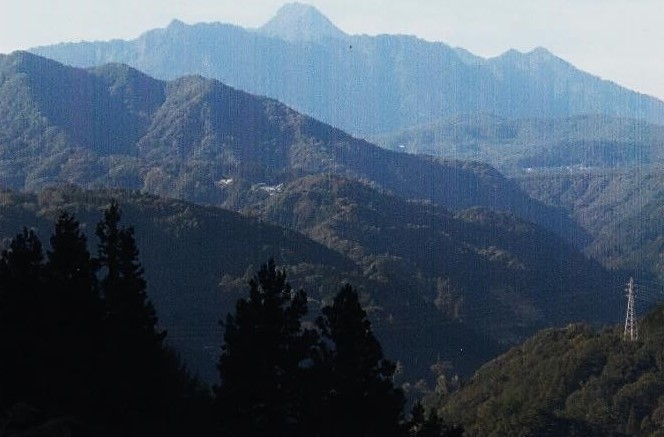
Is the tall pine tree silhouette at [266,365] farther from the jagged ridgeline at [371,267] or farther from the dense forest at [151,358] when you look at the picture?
the jagged ridgeline at [371,267]

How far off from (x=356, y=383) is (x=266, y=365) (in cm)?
204

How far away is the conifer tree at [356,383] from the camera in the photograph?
2258 centimetres

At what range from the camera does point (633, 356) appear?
225 ft

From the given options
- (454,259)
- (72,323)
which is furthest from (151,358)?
(454,259)

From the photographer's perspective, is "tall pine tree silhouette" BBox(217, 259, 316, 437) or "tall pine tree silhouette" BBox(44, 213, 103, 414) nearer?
"tall pine tree silhouette" BBox(44, 213, 103, 414)

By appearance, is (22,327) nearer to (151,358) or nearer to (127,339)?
(127,339)

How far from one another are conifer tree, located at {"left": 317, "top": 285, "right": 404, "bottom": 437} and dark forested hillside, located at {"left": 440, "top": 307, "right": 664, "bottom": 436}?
32.5 m

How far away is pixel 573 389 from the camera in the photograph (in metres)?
69.1

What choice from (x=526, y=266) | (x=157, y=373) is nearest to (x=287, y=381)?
(x=157, y=373)

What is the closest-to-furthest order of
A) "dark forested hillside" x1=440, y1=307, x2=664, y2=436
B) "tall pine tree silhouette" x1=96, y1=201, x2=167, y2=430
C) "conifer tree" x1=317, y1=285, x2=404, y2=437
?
"tall pine tree silhouette" x1=96, y1=201, x2=167, y2=430
"conifer tree" x1=317, y1=285, x2=404, y2=437
"dark forested hillside" x1=440, y1=307, x2=664, y2=436

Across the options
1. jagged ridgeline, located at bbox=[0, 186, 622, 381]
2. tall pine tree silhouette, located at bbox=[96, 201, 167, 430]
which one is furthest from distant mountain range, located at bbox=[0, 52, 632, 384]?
tall pine tree silhouette, located at bbox=[96, 201, 167, 430]

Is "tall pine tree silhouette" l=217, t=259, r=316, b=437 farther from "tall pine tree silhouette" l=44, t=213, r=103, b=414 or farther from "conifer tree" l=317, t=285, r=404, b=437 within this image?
"tall pine tree silhouette" l=44, t=213, r=103, b=414

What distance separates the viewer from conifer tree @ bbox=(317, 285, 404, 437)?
2258 cm

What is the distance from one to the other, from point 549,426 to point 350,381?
36.3m
